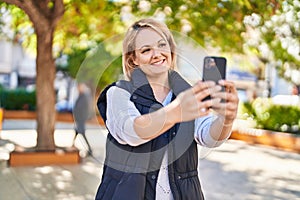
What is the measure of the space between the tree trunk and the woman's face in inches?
270

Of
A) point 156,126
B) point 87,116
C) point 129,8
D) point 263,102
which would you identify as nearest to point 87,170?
point 129,8

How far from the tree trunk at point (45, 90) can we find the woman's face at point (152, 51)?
686cm

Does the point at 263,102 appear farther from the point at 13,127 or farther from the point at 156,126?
the point at 156,126

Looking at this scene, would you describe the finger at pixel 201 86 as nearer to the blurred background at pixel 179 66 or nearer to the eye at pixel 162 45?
the blurred background at pixel 179 66

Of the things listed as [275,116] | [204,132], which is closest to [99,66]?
[204,132]

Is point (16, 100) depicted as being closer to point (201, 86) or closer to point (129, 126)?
point (129, 126)

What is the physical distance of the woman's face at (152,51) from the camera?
4.85 ft

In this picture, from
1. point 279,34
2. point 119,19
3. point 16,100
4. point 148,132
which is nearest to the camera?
point 148,132

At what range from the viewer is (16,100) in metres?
20.2

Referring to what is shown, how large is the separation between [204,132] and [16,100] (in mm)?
19780

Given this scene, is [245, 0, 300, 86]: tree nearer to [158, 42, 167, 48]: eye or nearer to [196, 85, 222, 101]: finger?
[158, 42, 167, 48]: eye

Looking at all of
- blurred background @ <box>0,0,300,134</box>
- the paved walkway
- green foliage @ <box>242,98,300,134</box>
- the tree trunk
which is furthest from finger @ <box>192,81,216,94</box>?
green foliage @ <box>242,98,300,134</box>

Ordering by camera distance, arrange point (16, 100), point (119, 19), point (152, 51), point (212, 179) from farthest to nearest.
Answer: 1. point (16, 100)
2. point (119, 19)
3. point (212, 179)
4. point (152, 51)

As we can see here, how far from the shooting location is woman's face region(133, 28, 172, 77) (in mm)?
1478
